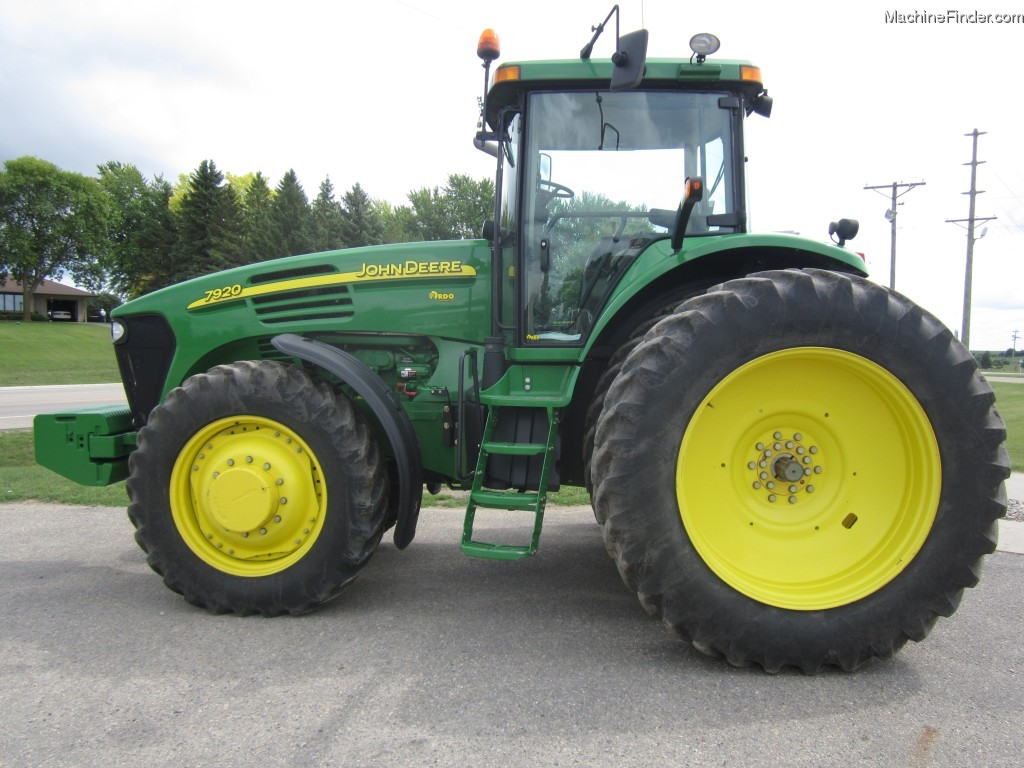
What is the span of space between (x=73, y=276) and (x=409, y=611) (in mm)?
61916

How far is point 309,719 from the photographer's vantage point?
232cm

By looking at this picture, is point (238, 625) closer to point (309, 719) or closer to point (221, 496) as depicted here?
point (221, 496)

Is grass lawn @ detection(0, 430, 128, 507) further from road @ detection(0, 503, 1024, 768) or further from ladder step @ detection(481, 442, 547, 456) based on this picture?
ladder step @ detection(481, 442, 547, 456)

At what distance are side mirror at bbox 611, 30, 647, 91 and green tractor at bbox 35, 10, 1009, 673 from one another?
0.04 feet

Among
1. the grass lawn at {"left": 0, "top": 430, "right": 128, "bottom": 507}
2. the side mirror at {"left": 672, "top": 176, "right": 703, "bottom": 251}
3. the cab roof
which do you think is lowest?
the grass lawn at {"left": 0, "top": 430, "right": 128, "bottom": 507}

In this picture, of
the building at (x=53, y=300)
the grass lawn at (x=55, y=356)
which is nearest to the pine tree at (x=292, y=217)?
the grass lawn at (x=55, y=356)

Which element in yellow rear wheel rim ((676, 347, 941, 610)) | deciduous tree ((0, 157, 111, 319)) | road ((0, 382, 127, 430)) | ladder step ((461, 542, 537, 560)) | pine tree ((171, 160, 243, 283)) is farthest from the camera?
deciduous tree ((0, 157, 111, 319))

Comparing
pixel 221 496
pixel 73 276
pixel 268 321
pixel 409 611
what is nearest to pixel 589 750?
pixel 409 611

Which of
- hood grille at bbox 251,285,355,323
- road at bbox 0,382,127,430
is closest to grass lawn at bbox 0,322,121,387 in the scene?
road at bbox 0,382,127,430

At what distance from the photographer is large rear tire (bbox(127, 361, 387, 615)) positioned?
3.23 m

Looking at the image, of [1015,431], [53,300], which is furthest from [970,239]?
[53,300]

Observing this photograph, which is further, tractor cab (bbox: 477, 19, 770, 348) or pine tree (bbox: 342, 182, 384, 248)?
pine tree (bbox: 342, 182, 384, 248)

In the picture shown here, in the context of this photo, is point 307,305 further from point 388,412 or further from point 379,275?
point 388,412

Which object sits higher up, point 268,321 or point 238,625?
point 268,321
